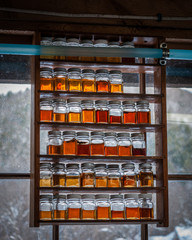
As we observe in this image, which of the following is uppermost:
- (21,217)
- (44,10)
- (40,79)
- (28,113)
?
(44,10)

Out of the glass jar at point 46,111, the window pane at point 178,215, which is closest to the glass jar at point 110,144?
the glass jar at point 46,111

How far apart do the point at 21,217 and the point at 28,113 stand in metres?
0.67

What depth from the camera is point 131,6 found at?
2826mm

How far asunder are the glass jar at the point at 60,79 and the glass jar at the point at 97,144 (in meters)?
0.33

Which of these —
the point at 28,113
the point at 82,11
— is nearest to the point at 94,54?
the point at 82,11

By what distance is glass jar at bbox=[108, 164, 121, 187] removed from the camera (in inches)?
101

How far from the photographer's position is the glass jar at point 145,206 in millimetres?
2576

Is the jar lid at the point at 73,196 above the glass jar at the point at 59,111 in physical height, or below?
below

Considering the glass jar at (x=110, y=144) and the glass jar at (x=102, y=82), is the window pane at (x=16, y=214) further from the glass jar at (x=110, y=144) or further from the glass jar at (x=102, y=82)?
the glass jar at (x=102, y=82)

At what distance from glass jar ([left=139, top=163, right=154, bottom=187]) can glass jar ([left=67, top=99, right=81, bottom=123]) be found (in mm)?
466

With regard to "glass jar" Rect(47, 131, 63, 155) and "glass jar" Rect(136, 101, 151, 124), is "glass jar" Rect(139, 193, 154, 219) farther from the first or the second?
"glass jar" Rect(47, 131, 63, 155)

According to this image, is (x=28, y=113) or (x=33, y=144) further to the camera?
(x=28, y=113)

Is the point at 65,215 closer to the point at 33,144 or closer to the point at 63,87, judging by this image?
the point at 33,144

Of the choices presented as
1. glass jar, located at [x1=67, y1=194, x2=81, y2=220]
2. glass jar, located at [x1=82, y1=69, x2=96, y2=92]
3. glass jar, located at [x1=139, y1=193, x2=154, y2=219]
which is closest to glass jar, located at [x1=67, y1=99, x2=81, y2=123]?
glass jar, located at [x1=82, y1=69, x2=96, y2=92]
